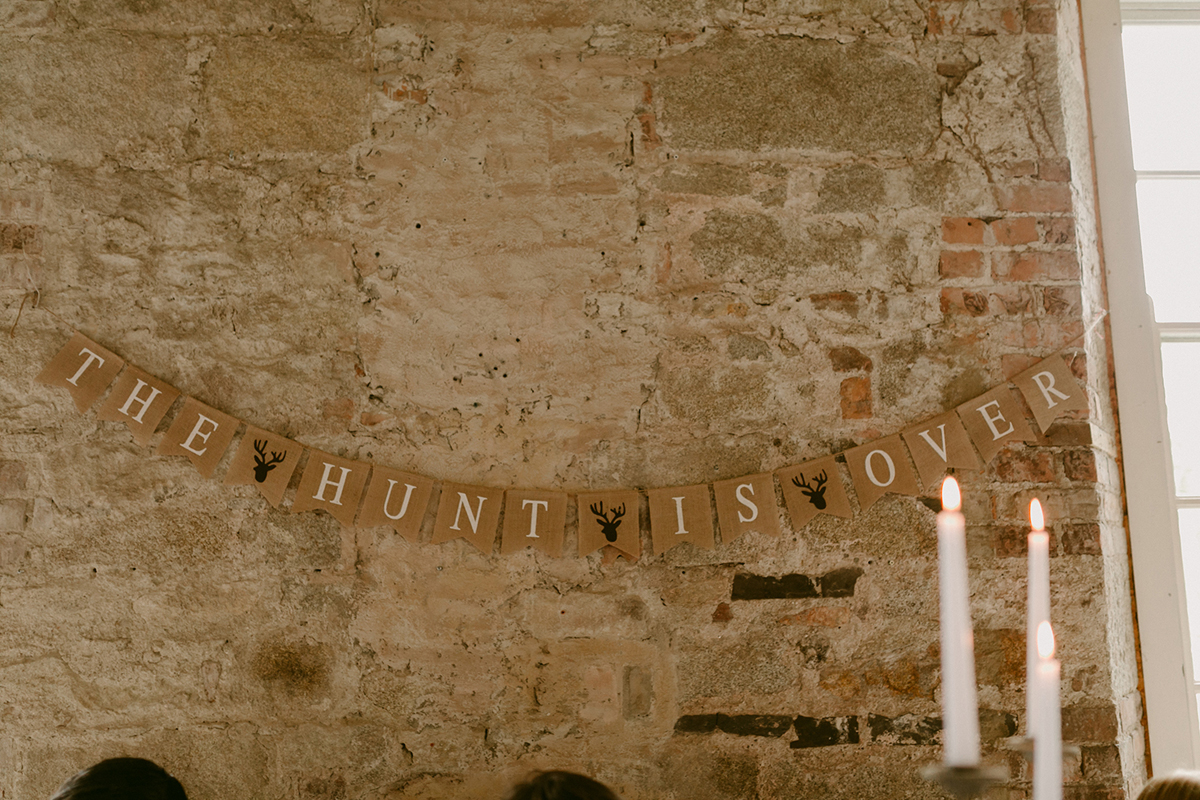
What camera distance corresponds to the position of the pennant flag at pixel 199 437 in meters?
1.77

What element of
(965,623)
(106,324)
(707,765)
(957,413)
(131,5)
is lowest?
(707,765)

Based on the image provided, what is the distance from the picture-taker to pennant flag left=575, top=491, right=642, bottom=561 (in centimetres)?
176

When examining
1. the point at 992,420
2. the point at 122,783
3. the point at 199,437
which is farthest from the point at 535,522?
the point at 992,420

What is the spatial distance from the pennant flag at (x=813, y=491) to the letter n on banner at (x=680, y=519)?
0.56 ft

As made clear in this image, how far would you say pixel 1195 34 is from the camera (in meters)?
2.21

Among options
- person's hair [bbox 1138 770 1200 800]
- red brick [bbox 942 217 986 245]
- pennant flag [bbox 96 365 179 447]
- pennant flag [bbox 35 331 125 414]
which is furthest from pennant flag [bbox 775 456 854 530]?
pennant flag [bbox 35 331 125 414]

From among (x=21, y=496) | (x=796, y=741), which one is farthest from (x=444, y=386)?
(x=796, y=741)

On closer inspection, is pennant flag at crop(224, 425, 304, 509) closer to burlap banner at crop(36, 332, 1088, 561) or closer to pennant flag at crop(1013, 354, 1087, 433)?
burlap banner at crop(36, 332, 1088, 561)

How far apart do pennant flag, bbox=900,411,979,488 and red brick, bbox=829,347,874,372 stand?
18 centimetres

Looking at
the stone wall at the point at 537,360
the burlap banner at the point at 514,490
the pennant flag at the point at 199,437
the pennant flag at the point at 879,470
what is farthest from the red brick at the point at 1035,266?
the pennant flag at the point at 199,437

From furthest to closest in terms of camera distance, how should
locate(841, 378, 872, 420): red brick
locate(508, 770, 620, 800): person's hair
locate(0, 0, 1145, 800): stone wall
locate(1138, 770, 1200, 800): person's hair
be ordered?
locate(841, 378, 872, 420): red brick
locate(0, 0, 1145, 800): stone wall
locate(1138, 770, 1200, 800): person's hair
locate(508, 770, 620, 800): person's hair

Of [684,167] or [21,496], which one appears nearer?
[21,496]

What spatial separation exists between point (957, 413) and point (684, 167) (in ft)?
2.57

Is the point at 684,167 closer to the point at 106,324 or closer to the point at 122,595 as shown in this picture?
the point at 106,324
